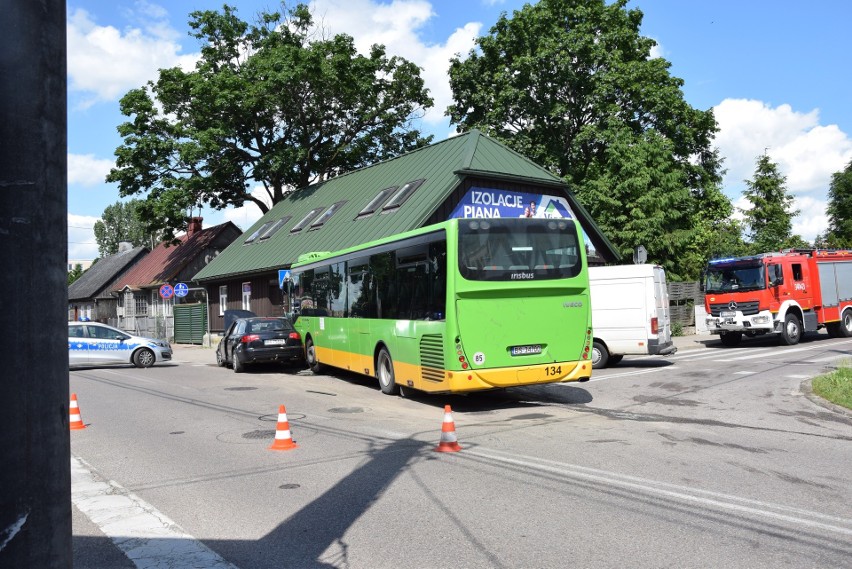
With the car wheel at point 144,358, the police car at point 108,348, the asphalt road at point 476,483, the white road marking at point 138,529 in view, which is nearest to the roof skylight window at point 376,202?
the police car at point 108,348

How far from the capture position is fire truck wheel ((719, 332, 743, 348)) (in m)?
24.4

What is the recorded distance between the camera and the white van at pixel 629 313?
17.5 metres


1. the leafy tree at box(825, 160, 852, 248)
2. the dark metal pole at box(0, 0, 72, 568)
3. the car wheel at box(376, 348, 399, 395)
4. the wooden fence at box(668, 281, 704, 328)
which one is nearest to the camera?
the dark metal pole at box(0, 0, 72, 568)

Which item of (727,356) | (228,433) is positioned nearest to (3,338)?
(228,433)

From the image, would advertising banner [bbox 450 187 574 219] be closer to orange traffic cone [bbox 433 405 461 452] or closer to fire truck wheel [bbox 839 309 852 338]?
fire truck wheel [bbox 839 309 852 338]

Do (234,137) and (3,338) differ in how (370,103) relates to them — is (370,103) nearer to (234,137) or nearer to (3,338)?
(234,137)

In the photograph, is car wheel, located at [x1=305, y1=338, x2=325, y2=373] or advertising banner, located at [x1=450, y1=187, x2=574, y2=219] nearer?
car wheel, located at [x1=305, y1=338, x2=325, y2=373]

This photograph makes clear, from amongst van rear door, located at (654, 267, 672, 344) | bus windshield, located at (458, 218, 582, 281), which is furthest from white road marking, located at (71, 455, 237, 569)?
van rear door, located at (654, 267, 672, 344)

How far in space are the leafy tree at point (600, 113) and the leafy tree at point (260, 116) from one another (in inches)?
208

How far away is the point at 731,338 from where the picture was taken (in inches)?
966

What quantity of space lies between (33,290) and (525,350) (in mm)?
9543

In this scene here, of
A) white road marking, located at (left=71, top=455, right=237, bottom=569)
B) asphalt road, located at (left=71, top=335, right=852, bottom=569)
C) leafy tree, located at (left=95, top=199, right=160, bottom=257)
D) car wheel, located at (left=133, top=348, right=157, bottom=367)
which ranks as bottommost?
asphalt road, located at (left=71, top=335, right=852, bottom=569)

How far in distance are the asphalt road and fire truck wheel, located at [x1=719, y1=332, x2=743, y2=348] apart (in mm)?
12079

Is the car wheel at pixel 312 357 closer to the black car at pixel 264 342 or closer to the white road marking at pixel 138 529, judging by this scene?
the black car at pixel 264 342
